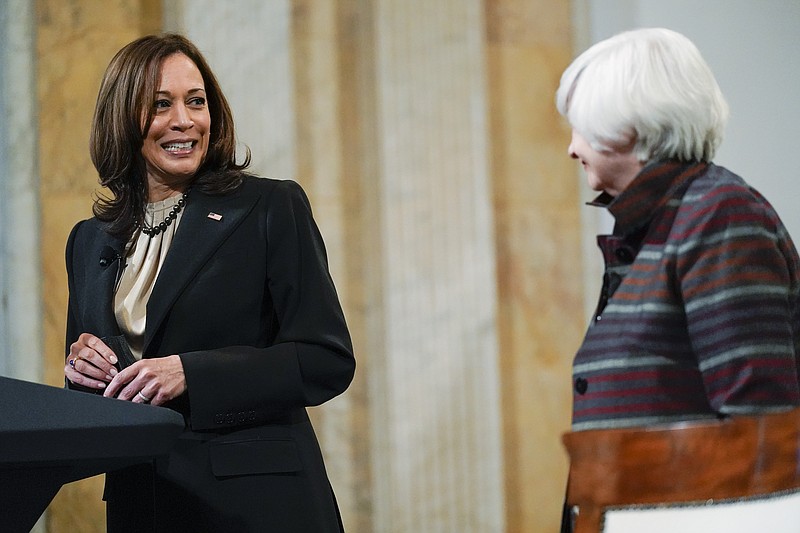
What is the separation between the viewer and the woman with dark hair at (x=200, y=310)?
2270 millimetres

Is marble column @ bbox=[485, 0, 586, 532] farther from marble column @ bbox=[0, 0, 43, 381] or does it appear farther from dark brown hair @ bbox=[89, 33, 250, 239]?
dark brown hair @ bbox=[89, 33, 250, 239]

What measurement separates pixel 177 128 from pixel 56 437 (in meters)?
1.14

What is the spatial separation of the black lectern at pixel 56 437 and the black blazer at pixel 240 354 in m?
0.52

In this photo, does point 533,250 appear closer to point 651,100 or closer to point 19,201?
point 19,201

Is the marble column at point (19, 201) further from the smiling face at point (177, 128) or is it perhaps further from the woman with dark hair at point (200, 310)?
the smiling face at point (177, 128)

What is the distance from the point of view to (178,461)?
228 cm

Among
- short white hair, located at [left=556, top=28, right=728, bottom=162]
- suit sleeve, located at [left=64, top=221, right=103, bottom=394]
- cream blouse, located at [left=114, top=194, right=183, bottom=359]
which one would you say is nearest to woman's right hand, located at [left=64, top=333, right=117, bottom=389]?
cream blouse, located at [left=114, top=194, right=183, bottom=359]

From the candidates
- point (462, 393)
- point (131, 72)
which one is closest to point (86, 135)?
point (462, 393)

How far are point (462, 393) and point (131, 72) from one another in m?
3.00

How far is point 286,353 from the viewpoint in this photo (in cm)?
232

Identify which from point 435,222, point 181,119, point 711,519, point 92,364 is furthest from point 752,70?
point 711,519

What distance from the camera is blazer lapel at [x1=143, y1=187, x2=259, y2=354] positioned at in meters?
2.37

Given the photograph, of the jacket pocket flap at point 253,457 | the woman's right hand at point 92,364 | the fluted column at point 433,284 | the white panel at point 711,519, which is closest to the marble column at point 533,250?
the fluted column at point 433,284

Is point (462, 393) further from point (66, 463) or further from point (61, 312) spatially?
point (66, 463)
